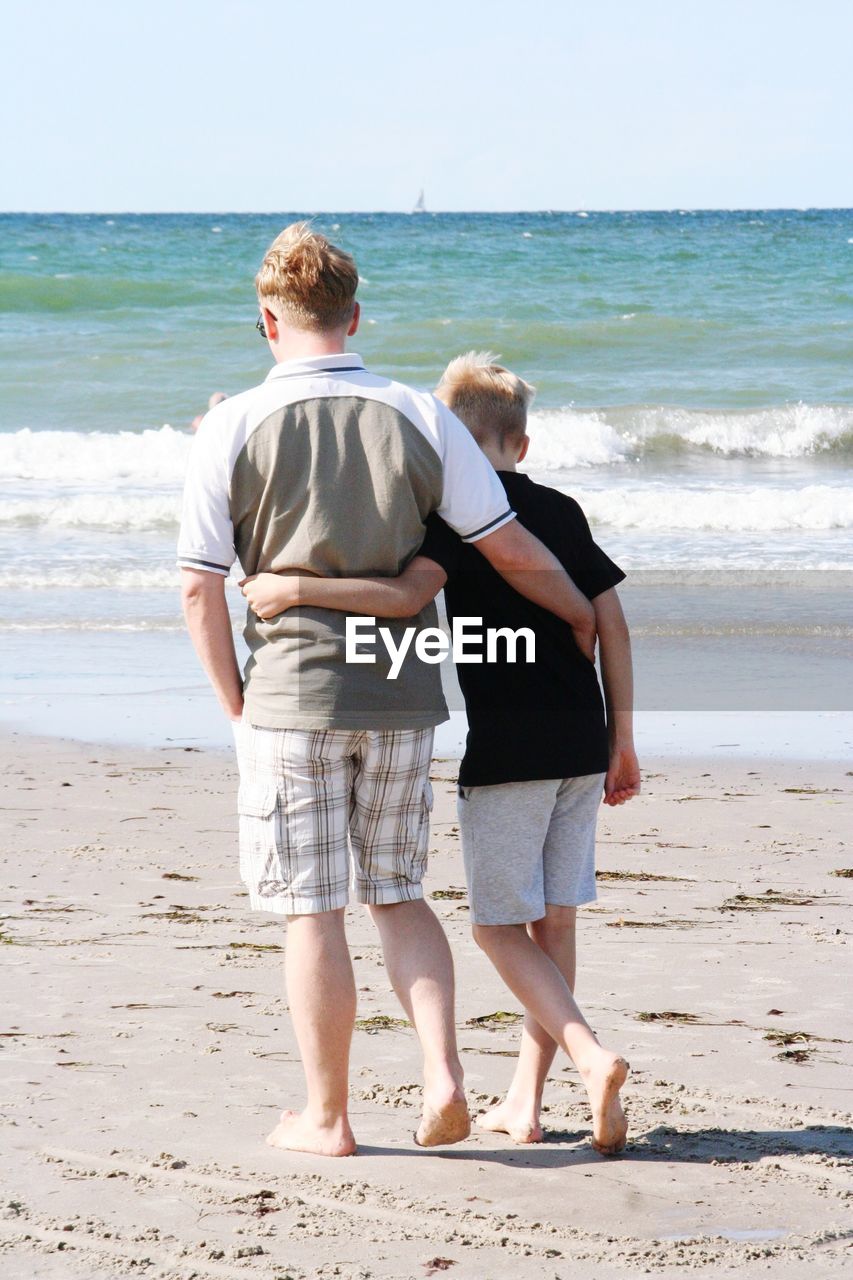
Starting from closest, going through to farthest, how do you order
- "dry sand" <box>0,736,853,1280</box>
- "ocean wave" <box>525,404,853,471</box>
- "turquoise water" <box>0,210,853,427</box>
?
"dry sand" <box>0,736,853,1280</box> < "ocean wave" <box>525,404,853,471</box> < "turquoise water" <box>0,210,853,427</box>

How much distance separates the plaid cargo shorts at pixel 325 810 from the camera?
2500 mm

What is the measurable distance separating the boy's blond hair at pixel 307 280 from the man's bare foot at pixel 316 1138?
1430mm

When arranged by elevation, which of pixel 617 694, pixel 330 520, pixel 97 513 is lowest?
pixel 97 513

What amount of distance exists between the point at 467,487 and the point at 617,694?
1.71 ft

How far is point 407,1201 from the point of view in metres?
2.41

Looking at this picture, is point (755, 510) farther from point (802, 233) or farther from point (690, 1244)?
point (802, 233)

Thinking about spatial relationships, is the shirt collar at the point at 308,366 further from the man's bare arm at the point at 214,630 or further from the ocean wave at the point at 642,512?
the ocean wave at the point at 642,512

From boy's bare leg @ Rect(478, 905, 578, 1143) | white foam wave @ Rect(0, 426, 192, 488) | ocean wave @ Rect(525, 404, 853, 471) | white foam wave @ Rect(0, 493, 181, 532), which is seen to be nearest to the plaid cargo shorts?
boy's bare leg @ Rect(478, 905, 578, 1143)

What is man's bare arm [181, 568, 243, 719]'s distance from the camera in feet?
8.24

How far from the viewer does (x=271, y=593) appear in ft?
8.12

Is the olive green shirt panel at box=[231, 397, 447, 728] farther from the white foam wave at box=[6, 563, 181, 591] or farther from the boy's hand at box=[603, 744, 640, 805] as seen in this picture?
the white foam wave at box=[6, 563, 181, 591]

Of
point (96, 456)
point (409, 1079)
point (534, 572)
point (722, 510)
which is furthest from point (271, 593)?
point (96, 456)

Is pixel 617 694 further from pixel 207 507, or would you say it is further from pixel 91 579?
pixel 91 579

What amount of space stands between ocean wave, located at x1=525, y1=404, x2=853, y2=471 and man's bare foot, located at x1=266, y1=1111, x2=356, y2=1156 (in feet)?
38.7
